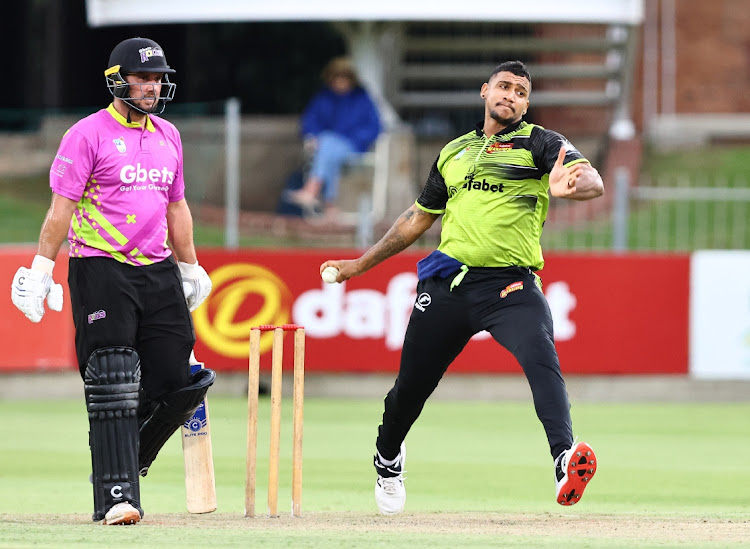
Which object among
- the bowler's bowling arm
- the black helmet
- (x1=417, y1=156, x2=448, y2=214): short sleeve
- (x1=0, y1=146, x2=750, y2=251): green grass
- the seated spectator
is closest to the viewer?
the black helmet

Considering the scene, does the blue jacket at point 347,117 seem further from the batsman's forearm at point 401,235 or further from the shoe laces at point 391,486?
the shoe laces at point 391,486

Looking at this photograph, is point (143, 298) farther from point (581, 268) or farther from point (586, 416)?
point (581, 268)

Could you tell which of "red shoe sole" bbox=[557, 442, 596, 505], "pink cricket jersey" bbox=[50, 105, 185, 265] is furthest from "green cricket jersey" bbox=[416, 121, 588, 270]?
"pink cricket jersey" bbox=[50, 105, 185, 265]

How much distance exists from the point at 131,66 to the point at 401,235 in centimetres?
162

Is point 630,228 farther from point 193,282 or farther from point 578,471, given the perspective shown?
point 578,471

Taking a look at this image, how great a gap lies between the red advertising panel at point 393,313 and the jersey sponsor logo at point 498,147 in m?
6.74

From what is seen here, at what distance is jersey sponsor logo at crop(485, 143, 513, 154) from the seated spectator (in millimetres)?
10039

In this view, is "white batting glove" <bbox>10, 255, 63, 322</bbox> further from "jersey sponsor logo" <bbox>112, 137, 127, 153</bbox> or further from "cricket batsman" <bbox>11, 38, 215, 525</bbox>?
"jersey sponsor logo" <bbox>112, 137, 127, 153</bbox>

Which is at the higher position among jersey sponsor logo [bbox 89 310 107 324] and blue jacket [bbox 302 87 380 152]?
blue jacket [bbox 302 87 380 152]

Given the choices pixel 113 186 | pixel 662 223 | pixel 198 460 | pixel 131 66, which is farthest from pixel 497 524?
pixel 662 223

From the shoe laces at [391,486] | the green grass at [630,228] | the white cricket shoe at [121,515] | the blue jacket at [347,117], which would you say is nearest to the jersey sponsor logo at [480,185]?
the shoe laces at [391,486]

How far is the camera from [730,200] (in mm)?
15812

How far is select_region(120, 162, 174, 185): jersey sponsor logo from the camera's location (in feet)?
24.4

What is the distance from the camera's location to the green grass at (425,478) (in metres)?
6.99
